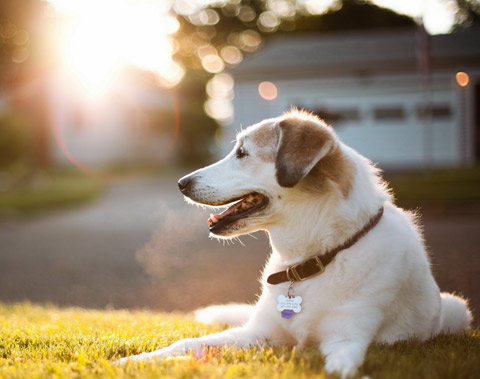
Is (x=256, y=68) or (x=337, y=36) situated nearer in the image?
(x=256, y=68)

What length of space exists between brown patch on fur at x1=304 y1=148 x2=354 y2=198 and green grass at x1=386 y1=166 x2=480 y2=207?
8977 millimetres

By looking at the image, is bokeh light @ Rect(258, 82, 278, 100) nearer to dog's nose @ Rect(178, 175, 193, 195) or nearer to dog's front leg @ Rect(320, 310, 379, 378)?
dog's nose @ Rect(178, 175, 193, 195)

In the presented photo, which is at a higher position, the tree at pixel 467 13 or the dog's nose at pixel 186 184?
the tree at pixel 467 13

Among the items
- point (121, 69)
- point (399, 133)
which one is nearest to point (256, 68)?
point (399, 133)

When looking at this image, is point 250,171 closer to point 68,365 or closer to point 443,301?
point 68,365

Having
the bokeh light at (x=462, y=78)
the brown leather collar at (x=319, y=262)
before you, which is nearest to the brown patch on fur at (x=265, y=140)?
the brown leather collar at (x=319, y=262)

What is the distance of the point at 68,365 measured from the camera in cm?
280

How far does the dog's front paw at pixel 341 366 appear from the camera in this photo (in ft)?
8.05

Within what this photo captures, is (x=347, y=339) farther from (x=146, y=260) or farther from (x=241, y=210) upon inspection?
(x=146, y=260)

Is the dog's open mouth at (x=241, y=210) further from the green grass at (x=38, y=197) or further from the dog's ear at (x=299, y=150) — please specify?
the green grass at (x=38, y=197)

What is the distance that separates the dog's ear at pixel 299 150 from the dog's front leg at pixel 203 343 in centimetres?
100

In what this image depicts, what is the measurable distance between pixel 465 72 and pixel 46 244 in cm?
1757

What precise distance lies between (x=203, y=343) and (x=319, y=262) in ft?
2.78

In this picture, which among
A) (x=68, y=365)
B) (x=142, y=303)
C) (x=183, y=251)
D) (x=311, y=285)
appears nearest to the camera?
(x=68, y=365)
